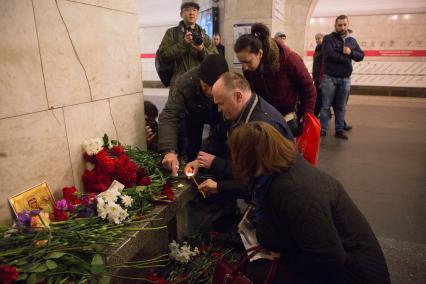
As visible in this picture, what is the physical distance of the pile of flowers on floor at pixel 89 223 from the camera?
126cm

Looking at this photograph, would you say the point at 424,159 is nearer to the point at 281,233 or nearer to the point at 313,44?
the point at 281,233

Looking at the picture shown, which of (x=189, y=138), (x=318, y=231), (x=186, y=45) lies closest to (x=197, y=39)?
(x=186, y=45)

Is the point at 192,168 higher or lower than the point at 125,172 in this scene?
lower

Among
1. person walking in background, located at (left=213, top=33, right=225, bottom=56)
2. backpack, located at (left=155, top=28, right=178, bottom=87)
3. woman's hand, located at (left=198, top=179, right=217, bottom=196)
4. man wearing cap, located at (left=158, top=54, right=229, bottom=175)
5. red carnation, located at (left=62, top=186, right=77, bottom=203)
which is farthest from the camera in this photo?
person walking in background, located at (left=213, top=33, right=225, bottom=56)

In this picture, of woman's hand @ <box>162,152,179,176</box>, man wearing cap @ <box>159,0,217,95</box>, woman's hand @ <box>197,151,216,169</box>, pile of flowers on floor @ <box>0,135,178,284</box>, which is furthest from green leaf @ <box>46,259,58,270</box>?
man wearing cap @ <box>159,0,217,95</box>

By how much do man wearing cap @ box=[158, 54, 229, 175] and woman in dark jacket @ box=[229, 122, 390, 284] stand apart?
0.84m

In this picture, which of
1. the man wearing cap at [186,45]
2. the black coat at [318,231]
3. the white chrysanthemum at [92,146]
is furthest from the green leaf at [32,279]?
the man wearing cap at [186,45]

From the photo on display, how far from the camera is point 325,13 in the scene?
10.9 m

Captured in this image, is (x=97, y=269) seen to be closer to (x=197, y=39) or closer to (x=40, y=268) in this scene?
(x=40, y=268)

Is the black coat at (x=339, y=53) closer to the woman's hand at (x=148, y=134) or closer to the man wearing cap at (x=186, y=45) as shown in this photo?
the man wearing cap at (x=186, y=45)

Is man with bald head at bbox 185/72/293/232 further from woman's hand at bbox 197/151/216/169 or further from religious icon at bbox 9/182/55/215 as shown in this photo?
religious icon at bbox 9/182/55/215

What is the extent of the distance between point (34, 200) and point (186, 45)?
7.04 ft

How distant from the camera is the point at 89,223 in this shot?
1.54 metres

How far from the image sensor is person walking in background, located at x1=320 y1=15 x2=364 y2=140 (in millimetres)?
5352
